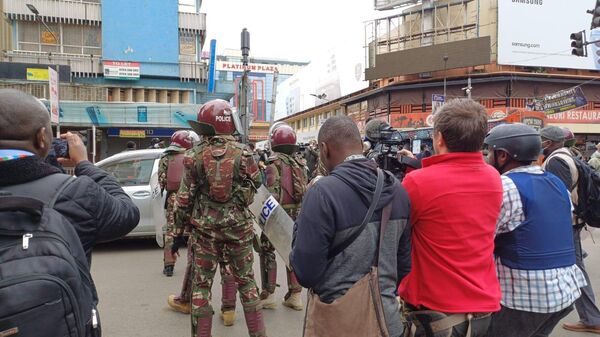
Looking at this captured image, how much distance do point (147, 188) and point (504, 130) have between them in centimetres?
653

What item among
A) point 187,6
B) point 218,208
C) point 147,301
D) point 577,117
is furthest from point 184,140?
point 577,117

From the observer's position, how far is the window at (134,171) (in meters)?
7.85

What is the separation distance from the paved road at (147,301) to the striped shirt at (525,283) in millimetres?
2349

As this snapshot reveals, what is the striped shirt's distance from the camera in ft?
7.98

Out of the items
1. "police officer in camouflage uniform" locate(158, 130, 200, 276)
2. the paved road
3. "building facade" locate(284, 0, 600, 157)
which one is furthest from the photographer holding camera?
"building facade" locate(284, 0, 600, 157)

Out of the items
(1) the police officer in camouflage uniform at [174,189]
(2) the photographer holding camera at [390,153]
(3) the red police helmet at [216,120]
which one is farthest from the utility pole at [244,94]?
(2) the photographer holding camera at [390,153]

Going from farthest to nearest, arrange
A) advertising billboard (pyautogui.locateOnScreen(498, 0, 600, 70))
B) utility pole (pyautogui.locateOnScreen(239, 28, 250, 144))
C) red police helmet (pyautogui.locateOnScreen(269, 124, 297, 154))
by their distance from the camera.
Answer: advertising billboard (pyautogui.locateOnScreen(498, 0, 600, 70))
utility pole (pyautogui.locateOnScreen(239, 28, 250, 144))
red police helmet (pyautogui.locateOnScreen(269, 124, 297, 154))

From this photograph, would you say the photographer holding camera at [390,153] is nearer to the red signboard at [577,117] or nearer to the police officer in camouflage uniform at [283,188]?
the police officer in camouflage uniform at [283,188]

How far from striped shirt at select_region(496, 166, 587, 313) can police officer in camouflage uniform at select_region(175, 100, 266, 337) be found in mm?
2056

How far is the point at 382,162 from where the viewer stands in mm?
3182

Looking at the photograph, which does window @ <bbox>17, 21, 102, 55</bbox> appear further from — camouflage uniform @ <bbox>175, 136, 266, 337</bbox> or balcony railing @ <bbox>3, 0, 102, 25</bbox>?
camouflage uniform @ <bbox>175, 136, 266, 337</bbox>

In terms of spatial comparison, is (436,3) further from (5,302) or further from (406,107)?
(5,302)

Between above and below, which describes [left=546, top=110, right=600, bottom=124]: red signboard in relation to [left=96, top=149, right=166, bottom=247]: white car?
above

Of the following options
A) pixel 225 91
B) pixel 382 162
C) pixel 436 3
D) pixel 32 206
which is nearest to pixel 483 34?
pixel 436 3
